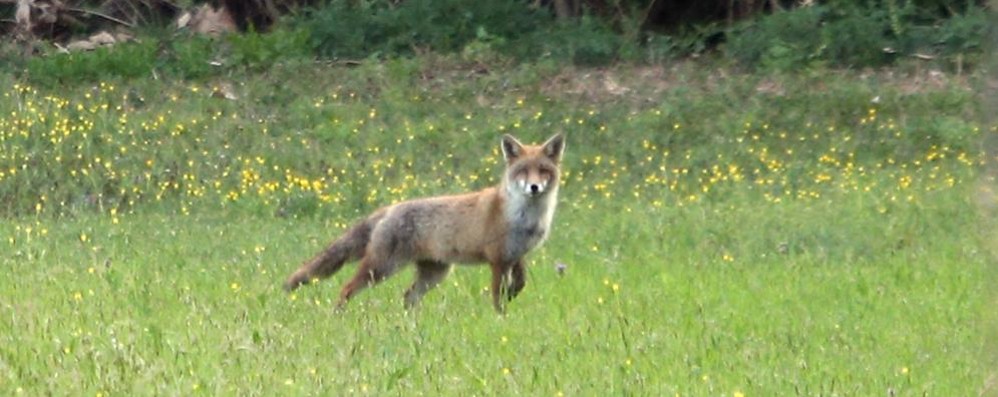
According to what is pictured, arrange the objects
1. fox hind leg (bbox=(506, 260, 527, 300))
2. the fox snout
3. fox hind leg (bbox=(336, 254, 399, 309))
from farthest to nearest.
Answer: the fox snout → fox hind leg (bbox=(336, 254, 399, 309)) → fox hind leg (bbox=(506, 260, 527, 300))

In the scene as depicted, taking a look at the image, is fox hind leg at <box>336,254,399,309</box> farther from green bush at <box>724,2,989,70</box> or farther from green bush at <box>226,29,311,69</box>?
green bush at <box>226,29,311,69</box>

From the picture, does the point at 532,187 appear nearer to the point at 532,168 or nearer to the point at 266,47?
the point at 532,168

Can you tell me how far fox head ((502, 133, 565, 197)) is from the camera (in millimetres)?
11656

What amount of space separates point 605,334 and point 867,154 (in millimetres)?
10398

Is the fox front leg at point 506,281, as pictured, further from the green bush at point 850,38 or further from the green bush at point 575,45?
the green bush at point 575,45

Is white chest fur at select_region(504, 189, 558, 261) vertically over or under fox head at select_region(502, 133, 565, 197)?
under

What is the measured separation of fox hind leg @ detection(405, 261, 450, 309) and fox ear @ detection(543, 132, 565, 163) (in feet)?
4.03

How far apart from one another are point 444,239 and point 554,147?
136cm

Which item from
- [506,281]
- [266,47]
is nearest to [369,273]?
[506,281]

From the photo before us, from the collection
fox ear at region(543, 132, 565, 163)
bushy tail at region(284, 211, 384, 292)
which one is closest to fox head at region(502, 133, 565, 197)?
fox ear at region(543, 132, 565, 163)

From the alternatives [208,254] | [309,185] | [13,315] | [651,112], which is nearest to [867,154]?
[651,112]

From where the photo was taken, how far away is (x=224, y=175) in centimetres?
1894

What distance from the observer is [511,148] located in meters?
12.3

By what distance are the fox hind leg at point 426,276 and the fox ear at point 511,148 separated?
1.06 m
